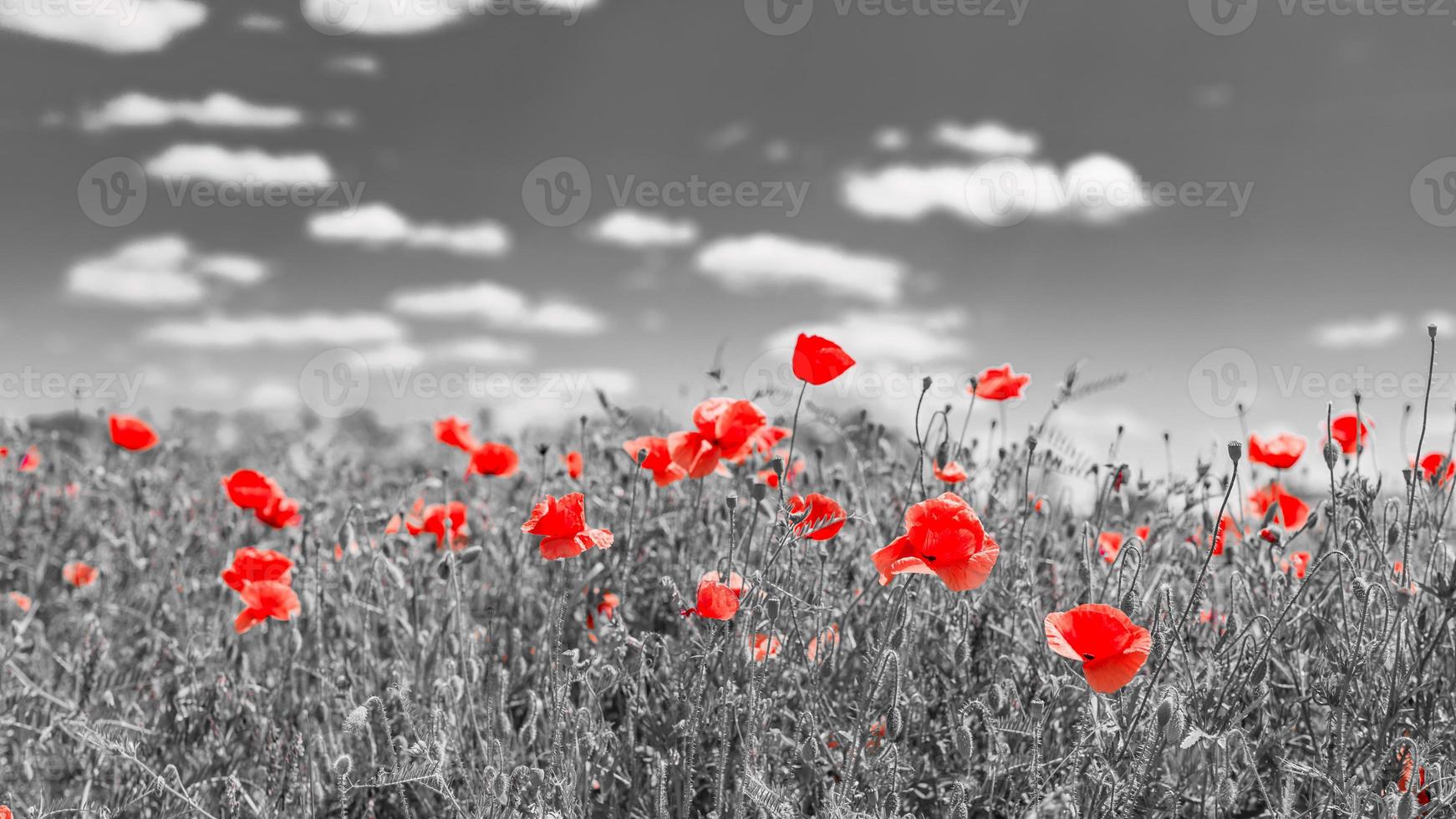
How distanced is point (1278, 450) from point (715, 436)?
5.78 ft

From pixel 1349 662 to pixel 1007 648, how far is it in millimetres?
738

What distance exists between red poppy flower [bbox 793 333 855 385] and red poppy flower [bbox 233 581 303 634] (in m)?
1.42

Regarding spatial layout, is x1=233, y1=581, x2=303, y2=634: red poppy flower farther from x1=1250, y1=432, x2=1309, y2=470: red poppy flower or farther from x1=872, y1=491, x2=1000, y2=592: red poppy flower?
x1=1250, y1=432, x2=1309, y2=470: red poppy flower

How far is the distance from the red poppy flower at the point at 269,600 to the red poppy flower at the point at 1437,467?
109 inches

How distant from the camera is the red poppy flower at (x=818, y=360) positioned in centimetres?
214

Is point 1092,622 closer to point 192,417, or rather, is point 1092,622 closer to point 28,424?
point 28,424

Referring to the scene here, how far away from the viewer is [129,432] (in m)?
4.04

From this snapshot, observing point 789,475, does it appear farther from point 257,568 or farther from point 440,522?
point 257,568

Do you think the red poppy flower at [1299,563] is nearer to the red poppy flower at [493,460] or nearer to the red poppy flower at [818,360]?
the red poppy flower at [818,360]

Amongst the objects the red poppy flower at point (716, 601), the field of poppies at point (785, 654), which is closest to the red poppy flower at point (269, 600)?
the field of poppies at point (785, 654)

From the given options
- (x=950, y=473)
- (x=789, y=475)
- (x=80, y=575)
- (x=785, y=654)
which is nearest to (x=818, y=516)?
(x=785, y=654)

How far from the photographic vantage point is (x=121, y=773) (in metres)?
2.54

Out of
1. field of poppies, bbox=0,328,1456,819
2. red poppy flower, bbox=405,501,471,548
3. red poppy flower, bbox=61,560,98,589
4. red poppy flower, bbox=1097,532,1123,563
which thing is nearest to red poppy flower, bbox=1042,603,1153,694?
field of poppies, bbox=0,328,1456,819

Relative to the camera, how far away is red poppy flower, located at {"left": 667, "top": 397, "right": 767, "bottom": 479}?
2.36 meters
